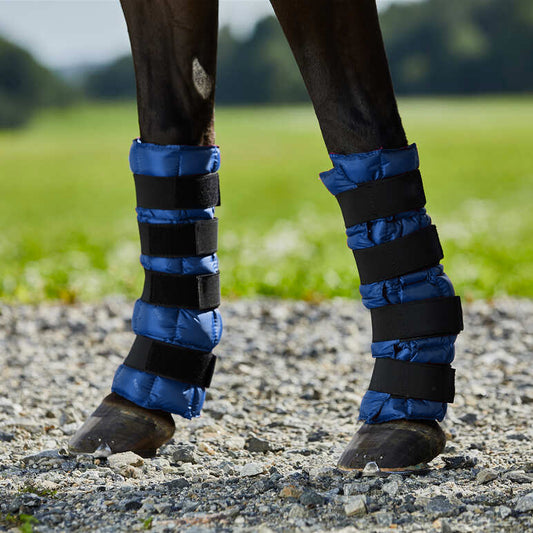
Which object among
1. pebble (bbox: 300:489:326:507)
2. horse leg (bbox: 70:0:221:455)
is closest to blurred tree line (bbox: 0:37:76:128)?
horse leg (bbox: 70:0:221:455)

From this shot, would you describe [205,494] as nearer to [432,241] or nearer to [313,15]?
[432,241]

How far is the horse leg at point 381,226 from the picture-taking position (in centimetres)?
260

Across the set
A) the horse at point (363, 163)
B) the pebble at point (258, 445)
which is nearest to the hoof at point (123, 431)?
the pebble at point (258, 445)

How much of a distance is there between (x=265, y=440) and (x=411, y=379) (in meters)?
0.91

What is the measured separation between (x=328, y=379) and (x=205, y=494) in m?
2.11

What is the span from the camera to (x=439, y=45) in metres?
62.0

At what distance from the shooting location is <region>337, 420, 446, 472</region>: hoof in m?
2.67

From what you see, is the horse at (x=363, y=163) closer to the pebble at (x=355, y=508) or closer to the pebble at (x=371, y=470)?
the pebble at (x=371, y=470)

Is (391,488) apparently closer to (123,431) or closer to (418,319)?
(418,319)

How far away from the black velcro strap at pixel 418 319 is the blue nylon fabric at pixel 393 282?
0.02 meters

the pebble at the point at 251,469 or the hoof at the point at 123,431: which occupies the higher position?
the hoof at the point at 123,431

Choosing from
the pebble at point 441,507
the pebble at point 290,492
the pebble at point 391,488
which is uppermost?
the pebble at point 391,488

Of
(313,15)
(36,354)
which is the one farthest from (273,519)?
(36,354)

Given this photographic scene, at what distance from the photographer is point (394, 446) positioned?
267cm
